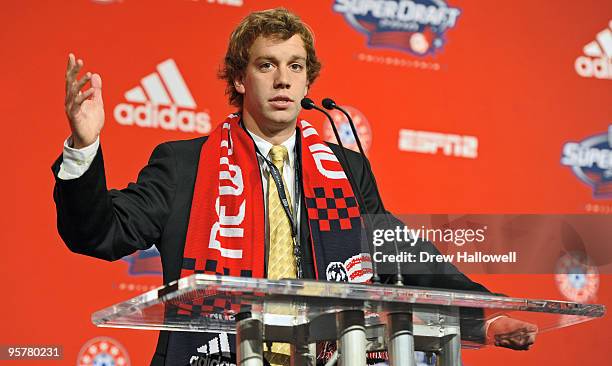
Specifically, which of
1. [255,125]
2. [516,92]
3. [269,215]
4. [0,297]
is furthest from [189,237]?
[516,92]

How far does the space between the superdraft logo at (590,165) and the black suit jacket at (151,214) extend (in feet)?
4.97

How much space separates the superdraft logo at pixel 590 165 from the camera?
4133 millimetres

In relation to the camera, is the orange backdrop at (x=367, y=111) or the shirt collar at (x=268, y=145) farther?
the orange backdrop at (x=367, y=111)

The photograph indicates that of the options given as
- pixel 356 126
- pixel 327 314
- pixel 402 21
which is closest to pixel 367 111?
pixel 356 126

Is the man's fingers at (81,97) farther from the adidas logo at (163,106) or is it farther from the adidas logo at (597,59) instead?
the adidas logo at (597,59)

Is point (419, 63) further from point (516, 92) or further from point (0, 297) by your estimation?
point (0, 297)

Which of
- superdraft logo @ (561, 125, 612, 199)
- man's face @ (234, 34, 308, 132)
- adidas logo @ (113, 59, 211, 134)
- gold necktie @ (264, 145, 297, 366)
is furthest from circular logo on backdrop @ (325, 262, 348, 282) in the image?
superdraft logo @ (561, 125, 612, 199)

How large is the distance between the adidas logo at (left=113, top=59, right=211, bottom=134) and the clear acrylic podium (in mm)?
1656

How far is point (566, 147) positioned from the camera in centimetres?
415

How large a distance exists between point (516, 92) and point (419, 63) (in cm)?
47

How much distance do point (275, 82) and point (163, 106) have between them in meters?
0.85

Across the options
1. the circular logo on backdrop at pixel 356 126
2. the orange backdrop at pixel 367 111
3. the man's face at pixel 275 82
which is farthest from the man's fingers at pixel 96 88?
the circular logo on backdrop at pixel 356 126

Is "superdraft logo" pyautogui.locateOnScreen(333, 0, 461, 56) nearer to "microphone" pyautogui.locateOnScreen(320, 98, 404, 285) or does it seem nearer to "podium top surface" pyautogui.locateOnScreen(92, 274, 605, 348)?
"microphone" pyautogui.locateOnScreen(320, 98, 404, 285)

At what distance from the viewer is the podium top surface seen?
5.62 ft
